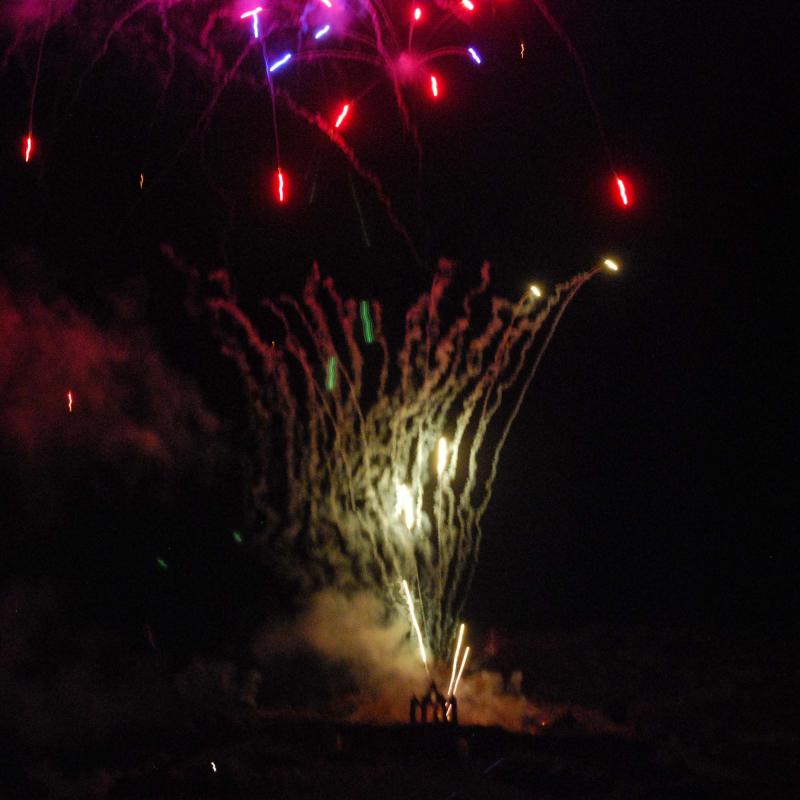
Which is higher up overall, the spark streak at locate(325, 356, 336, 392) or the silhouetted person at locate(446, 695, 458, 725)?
the spark streak at locate(325, 356, 336, 392)

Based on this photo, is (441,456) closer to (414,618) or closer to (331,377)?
(331,377)

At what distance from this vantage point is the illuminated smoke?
11336 millimetres

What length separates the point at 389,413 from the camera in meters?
11.3

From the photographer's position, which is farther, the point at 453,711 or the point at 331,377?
the point at 331,377

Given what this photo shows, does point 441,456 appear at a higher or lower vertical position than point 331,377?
lower

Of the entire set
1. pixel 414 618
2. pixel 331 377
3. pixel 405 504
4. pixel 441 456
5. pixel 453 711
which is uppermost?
pixel 331 377

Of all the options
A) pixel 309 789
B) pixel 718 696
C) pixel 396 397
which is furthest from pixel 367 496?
pixel 718 696

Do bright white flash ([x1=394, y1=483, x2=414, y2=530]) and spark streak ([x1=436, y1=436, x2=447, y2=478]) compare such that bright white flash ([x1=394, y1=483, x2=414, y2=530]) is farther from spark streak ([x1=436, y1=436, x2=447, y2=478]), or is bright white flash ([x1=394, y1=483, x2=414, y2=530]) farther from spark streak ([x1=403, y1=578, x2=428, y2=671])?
spark streak ([x1=403, y1=578, x2=428, y2=671])

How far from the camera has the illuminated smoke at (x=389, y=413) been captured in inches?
446

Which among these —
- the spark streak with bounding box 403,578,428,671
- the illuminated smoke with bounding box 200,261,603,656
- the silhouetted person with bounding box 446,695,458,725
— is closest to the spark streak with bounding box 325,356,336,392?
the illuminated smoke with bounding box 200,261,603,656

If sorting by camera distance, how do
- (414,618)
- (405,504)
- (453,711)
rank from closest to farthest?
1. (453,711)
2. (405,504)
3. (414,618)

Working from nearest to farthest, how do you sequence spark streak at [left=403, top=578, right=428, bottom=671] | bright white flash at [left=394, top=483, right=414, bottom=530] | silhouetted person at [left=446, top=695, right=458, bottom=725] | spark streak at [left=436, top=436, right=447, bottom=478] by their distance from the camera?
1. silhouetted person at [left=446, top=695, right=458, bottom=725]
2. bright white flash at [left=394, top=483, right=414, bottom=530]
3. spark streak at [left=436, top=436, right=447, bottom=478]
4. spark streak at [left=403, top=578, right=428, bottom=671]

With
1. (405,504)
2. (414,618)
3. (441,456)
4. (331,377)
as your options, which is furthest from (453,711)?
(331,377)

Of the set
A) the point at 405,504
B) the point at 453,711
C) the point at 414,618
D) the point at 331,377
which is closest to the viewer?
the point at 453,711
